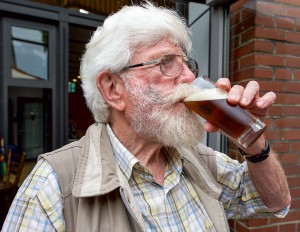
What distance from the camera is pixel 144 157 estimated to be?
1.20 m

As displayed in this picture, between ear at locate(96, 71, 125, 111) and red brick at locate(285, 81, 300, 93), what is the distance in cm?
147

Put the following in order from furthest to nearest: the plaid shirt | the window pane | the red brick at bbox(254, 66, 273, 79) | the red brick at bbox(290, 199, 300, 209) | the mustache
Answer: the window pane < the red brick at bbox(290, 199, 300, 209) < the red brick at bbox(254, 66, 273, 79) < the mustache < the plaid shirt

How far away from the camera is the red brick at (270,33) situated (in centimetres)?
204

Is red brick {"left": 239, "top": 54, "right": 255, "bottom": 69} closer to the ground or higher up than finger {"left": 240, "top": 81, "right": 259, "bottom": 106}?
higher up

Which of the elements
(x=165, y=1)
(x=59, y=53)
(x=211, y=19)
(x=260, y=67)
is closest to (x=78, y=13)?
(x=59, y=53)

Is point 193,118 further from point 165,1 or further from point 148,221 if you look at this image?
point 165,1

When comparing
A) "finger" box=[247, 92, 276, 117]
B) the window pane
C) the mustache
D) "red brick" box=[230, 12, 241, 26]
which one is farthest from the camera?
the window pane

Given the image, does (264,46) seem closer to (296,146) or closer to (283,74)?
(283,74)

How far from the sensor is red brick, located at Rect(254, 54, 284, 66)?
203 cm

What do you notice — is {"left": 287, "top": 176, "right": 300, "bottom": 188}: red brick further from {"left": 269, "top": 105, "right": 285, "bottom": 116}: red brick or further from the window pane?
the window pane

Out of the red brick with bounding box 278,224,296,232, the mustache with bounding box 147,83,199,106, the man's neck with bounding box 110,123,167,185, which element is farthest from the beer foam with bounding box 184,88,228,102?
the red brick with bounding box 278,224,296,232

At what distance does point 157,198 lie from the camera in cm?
109

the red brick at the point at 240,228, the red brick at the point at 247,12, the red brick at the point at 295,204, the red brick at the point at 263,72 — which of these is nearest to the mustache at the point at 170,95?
the red brick at the point at 263,72

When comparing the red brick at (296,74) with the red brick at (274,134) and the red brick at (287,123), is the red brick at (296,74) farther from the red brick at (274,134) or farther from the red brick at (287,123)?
the red brick at (274,134)
